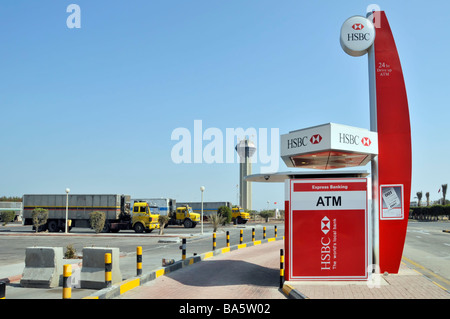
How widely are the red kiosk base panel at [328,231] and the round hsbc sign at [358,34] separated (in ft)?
14.9

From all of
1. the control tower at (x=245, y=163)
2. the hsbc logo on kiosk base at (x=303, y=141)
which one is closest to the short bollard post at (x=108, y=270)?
the hsbc logo on kiosk base at (x=303, y=141)

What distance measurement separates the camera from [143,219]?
36812mm

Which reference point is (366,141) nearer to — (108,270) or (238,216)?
(108,270)

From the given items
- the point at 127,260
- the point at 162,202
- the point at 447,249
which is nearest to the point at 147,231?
the point at 162,202

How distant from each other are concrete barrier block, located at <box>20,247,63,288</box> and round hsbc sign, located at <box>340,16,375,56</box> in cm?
1034

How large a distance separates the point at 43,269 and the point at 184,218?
35.1 metres

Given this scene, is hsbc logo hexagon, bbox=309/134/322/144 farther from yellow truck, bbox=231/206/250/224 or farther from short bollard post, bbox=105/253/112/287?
yellow truck, bbox=231/206/250/224

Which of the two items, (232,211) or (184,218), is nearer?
(184,218)

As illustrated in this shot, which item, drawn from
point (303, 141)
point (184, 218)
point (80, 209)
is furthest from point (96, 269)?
point (184, 218)

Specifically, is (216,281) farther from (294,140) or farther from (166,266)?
(294,140)

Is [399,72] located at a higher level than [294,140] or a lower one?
higher

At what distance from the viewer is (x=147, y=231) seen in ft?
122

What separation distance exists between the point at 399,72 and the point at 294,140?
4.25 meters

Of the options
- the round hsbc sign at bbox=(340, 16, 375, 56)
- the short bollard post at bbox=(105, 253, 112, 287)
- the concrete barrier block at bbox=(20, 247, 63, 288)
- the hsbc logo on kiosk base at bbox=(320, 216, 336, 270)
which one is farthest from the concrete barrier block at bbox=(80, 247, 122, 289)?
the round hsbc sign at bbox=(340, 16, 375, 56)
